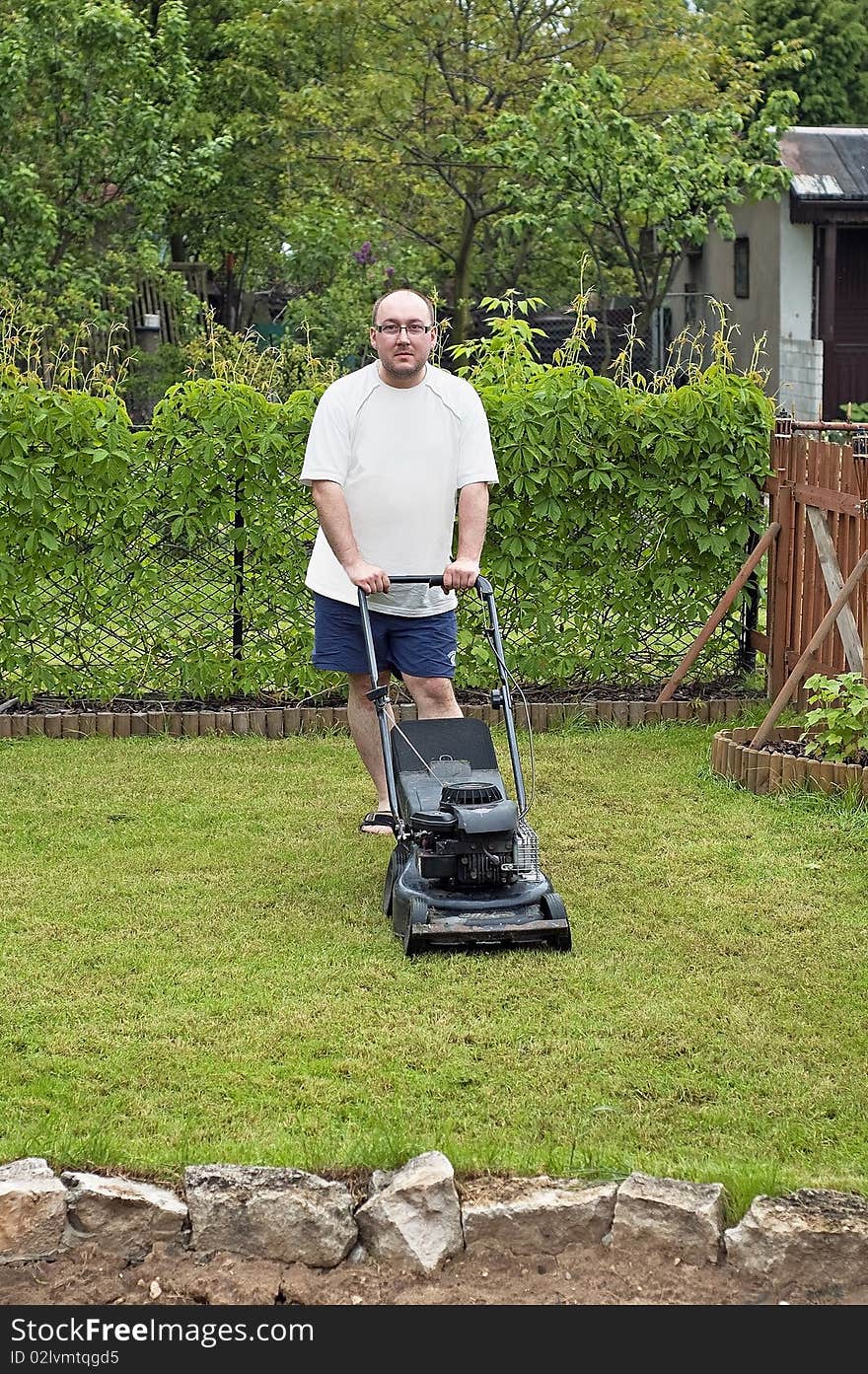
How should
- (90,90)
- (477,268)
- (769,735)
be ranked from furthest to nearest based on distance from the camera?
(477,268), (90,90), (769,735)

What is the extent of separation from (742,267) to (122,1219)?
70.0 ft

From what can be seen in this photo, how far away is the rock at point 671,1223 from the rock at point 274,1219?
1.68ft

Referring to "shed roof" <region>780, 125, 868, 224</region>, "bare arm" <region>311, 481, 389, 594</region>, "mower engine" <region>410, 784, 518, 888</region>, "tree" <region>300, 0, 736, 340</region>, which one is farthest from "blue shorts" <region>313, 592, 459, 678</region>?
"shed roof" <region>780, 125, 868, 224</region>

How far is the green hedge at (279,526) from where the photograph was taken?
7.98 meters

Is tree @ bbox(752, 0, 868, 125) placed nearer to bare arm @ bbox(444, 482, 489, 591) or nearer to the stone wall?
bare arm @ bbox(444, 482, 489, 591)

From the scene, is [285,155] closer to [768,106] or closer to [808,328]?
[768,106]

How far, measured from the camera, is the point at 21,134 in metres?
16.0

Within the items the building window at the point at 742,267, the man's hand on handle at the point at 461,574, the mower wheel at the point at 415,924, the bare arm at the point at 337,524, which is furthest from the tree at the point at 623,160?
the mower wheel at the point at 415,924

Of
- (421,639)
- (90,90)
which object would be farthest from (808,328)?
(421,639)

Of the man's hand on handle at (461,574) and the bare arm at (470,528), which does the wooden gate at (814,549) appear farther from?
the man's hand on handle at (461,574)

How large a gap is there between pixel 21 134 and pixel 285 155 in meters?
4.08

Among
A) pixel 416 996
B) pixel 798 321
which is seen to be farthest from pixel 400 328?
pixel 798 321

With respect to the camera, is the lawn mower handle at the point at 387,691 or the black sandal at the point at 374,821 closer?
the lawn mower handle at the point at 387,691

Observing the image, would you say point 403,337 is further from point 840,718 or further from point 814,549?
point 814,549
